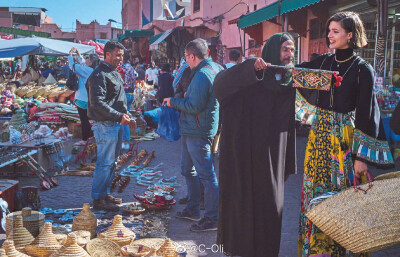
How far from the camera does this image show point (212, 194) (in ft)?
15.0

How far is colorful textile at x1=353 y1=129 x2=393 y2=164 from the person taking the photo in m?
2.83

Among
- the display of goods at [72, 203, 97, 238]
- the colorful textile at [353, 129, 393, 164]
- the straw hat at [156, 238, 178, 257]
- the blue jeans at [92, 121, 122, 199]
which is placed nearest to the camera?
the colorful textile at [353, 129, 393, 164]

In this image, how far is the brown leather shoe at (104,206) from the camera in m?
5.21

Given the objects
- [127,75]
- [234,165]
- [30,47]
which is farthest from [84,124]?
[234,165]

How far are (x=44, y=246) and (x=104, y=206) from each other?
1835 mm

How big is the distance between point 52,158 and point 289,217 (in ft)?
14.4

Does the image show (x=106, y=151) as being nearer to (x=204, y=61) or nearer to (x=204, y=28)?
(x=204, y=61)

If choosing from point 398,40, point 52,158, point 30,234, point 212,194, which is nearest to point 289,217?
point 212,194

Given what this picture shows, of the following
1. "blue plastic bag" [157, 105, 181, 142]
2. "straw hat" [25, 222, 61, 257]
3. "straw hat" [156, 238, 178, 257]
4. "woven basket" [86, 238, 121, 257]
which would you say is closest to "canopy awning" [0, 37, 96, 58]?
"blue plastic bag" [157, 105, 181, 142]

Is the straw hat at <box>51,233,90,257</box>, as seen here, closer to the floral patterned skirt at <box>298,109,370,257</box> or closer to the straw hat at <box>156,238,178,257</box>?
the straw hat at <box>156,238,178,257</box>

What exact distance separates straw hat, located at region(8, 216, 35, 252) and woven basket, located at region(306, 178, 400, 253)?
8.05 feet

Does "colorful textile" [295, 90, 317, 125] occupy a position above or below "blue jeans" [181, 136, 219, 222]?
above

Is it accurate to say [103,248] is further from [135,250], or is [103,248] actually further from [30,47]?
[30,47]

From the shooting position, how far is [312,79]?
2.91m
